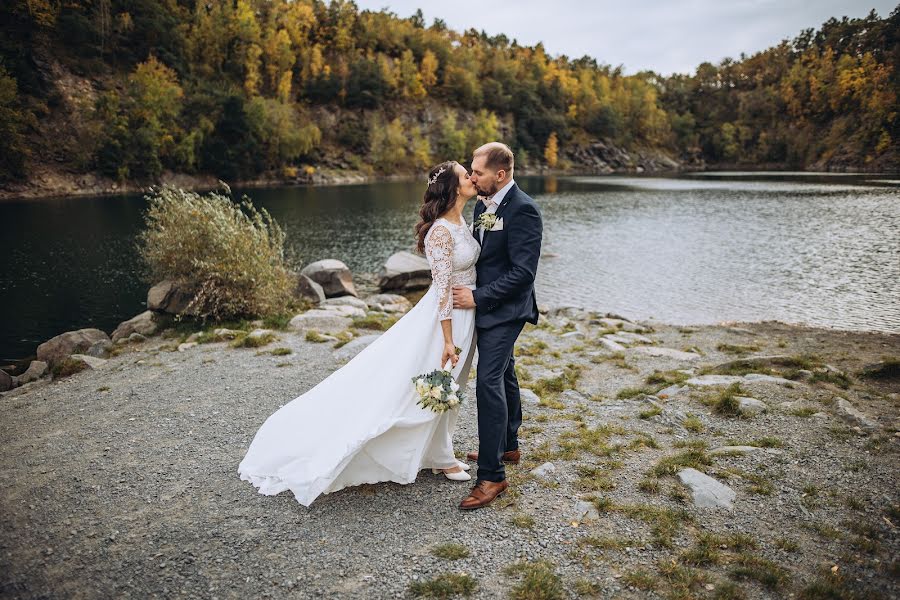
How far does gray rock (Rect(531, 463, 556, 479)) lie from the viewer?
5.96m

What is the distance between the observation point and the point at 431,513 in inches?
206

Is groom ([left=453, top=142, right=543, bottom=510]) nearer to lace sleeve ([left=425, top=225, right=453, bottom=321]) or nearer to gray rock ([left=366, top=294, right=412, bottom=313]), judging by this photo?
lace sleeve ([left=425, top=225, right=453, bottom=321])

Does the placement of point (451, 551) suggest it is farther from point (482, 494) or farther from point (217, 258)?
point (217, 258)

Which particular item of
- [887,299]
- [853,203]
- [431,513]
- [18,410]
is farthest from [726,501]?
[853,203]

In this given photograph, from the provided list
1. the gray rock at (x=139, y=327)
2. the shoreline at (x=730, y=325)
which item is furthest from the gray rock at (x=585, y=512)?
the gray rock at (x=139, y=327)

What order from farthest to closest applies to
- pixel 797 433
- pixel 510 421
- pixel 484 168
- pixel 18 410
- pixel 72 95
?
pixel 72 95
pixel 18 410
pixel 797 433
pixel 510 421
pixel 484 168

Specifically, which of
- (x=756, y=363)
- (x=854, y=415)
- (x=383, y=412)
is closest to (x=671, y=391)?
(x=854, y=415)

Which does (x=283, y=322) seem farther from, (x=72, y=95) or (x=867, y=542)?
(x=72, y=95)

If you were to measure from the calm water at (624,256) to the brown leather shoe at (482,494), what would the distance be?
15326 mm

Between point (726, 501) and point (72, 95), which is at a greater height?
point (72, 95)

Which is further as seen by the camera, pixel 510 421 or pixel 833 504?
pixel 510 421

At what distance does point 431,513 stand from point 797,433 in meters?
5.20

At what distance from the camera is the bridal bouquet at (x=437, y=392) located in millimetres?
4953

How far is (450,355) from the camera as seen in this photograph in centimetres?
514
